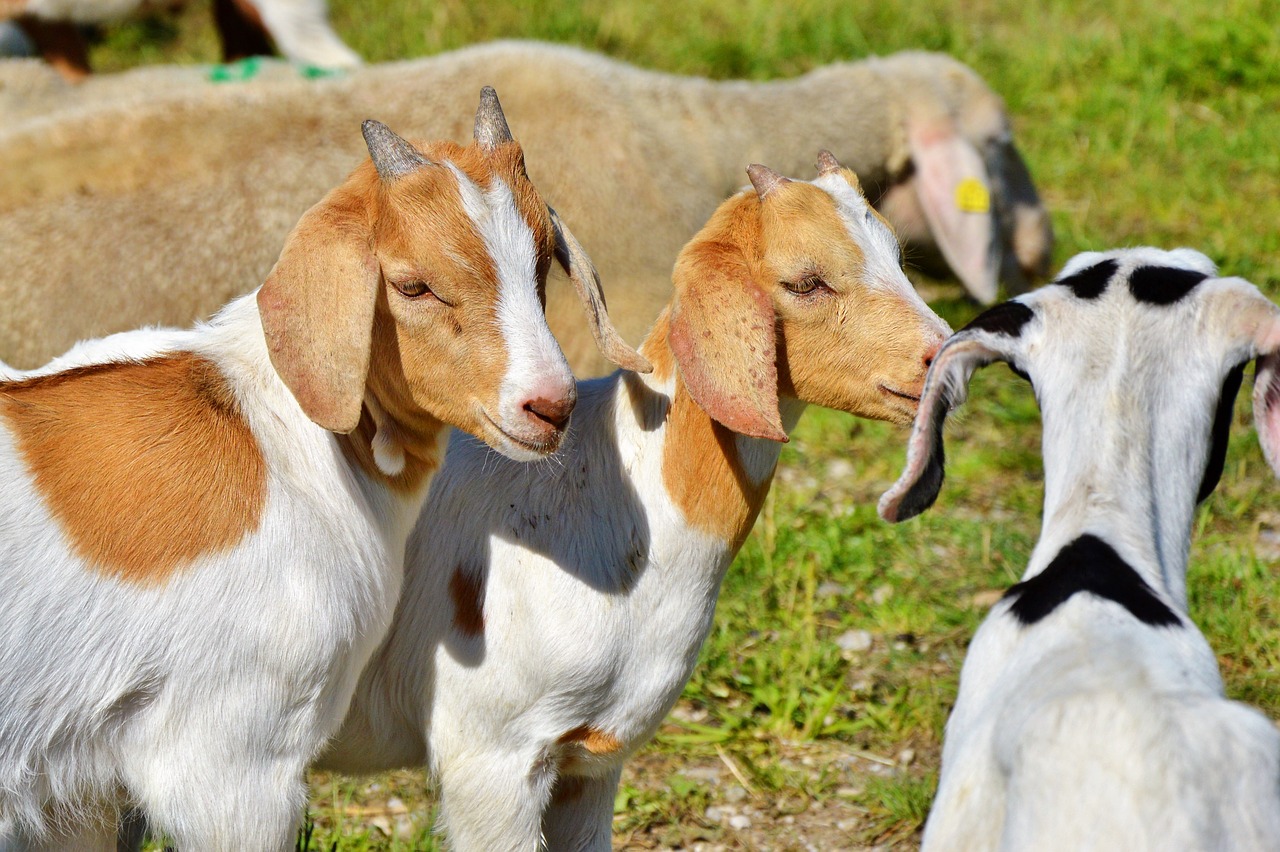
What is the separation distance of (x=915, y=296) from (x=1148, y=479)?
76 centimetres

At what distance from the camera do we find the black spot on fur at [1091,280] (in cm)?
246

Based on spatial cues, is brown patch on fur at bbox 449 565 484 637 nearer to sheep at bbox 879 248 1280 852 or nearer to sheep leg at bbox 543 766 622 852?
sheep leg at bbox 543 766 622 852

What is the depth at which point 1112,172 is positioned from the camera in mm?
7828

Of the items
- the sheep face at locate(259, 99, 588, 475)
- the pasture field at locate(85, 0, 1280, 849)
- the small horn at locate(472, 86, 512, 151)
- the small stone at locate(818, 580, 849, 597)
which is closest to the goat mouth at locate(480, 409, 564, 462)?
the sheep face at locate(259, 99, 588, 475)

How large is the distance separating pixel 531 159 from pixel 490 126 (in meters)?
2.55

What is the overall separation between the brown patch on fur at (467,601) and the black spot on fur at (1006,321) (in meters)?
1.12

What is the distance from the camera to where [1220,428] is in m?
2.43

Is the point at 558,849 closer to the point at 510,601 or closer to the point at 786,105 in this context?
the point at 510,601

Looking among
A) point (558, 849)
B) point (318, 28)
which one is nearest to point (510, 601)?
point (558, 849)

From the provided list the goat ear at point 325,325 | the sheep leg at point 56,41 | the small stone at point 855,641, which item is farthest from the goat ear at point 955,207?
the sheep leg at point 56,41

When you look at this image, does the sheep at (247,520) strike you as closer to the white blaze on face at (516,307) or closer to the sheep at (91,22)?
the white blaze on face at (516,307)

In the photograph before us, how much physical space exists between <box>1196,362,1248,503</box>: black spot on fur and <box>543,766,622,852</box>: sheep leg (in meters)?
1.40

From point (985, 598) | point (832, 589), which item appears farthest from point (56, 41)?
point (985, 598)

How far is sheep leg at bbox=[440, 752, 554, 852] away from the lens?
9.77 feet
